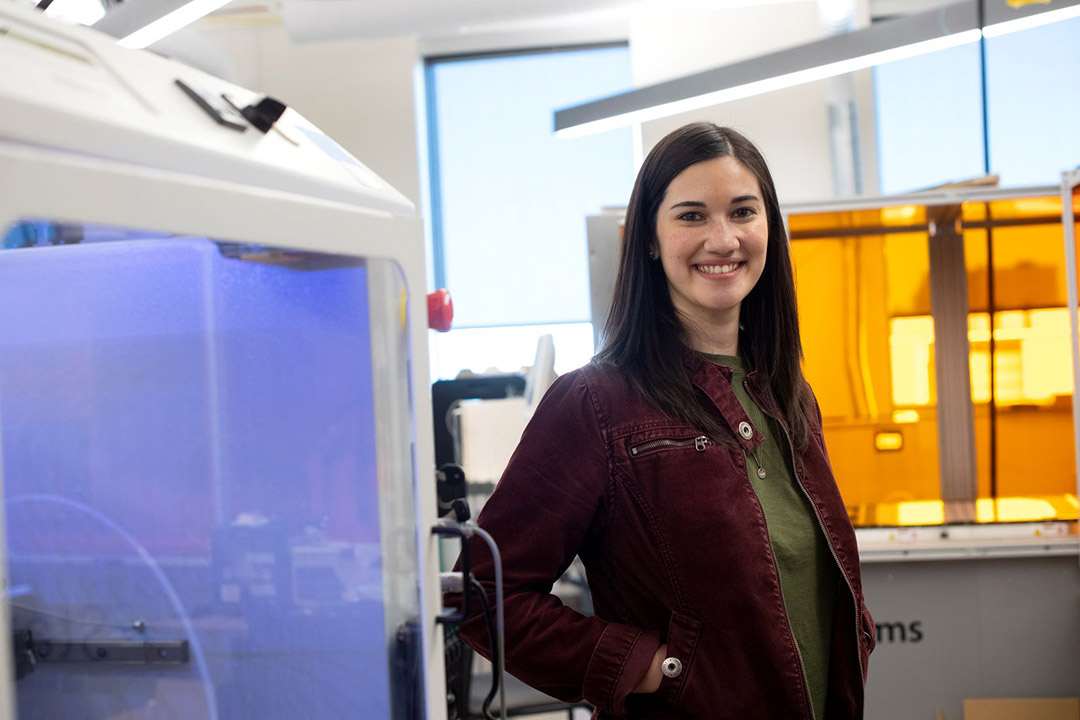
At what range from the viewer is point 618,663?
1089mm

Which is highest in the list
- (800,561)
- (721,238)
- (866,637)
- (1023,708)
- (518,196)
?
(518,196)

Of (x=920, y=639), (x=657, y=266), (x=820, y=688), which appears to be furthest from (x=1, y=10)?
(x=920, y=639)

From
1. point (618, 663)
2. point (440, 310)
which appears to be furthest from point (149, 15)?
point (618, 663)

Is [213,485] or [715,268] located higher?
[715,268]

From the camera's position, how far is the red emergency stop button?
1109 mm

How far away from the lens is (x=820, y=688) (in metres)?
1.16

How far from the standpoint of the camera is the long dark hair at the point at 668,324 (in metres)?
1.18

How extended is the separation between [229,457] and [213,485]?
0.03 meters

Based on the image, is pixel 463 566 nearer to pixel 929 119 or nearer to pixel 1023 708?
pixel 1023 708

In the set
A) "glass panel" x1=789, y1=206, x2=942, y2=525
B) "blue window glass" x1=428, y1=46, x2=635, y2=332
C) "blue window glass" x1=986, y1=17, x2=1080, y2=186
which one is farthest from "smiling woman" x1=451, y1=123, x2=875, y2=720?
"blue window glass" x1=428, y1=46, x2=635, y2=332

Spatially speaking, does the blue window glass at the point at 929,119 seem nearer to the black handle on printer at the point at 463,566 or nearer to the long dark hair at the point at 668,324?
the long dark hair at the point at 668,324

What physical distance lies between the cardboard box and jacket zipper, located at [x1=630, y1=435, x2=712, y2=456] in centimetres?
185

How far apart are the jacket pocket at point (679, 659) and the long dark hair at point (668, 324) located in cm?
24

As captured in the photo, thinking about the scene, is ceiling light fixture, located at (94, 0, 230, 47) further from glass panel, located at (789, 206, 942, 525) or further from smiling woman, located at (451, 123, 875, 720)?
glass panel, located at (789, 206, 942, 525)
